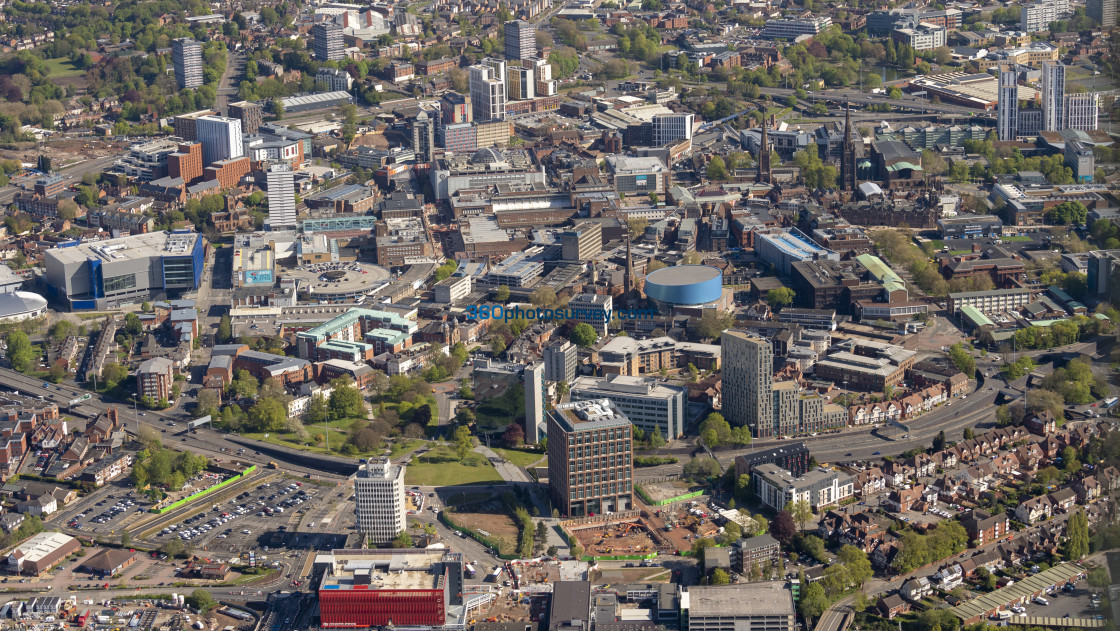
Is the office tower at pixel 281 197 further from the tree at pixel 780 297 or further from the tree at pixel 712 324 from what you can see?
the tree at pixel 780 297

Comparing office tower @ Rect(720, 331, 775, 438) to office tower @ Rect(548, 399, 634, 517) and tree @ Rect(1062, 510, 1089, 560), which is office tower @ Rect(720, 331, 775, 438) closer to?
office tower @ Rect(548, 399, 634, 517)

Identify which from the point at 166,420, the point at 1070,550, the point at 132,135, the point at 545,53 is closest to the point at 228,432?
the point at 166,420

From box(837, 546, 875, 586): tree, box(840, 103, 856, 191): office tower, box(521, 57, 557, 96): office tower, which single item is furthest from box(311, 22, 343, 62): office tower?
box(837, 546, 875, 586): tree

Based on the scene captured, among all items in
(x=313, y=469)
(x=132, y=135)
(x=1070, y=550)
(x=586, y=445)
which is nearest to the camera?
(x=1070, y=550)

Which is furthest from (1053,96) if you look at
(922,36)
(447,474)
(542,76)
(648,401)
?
(447,474)

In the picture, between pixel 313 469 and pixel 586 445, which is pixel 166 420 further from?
pixel 586 445

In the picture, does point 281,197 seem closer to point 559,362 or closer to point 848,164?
point 559,362
